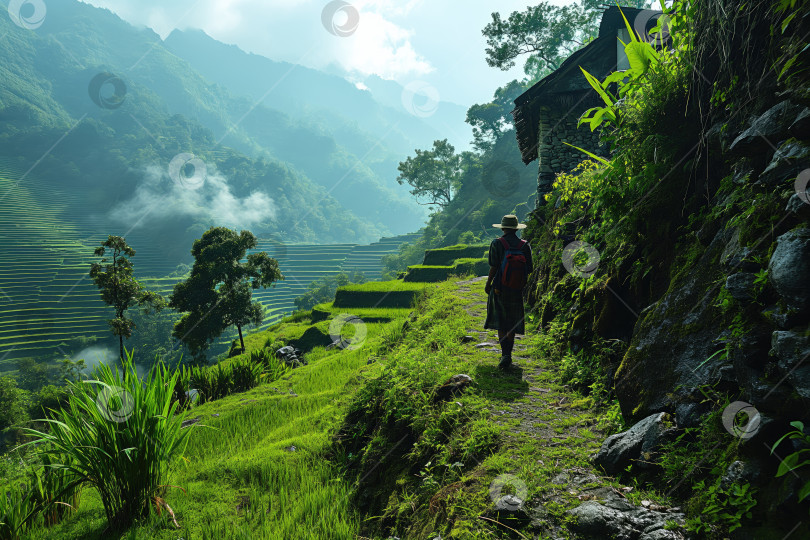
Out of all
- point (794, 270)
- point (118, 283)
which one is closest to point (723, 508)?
point (794, 270)

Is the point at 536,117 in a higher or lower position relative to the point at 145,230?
lower

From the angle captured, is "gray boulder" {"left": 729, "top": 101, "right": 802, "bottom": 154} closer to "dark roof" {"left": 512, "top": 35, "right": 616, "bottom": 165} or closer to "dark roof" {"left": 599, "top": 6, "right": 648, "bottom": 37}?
"dark roof" {"left": 512, "top": 35, "right": 616, "bottom": 165}

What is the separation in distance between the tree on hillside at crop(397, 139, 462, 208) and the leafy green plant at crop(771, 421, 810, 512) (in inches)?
2286

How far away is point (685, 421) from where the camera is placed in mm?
2223

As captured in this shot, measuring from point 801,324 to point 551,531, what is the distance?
60.8 inches

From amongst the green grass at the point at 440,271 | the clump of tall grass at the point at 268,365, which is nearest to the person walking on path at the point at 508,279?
the clump of tall grass at the point at 268,365

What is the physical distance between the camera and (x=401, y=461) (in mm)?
3826

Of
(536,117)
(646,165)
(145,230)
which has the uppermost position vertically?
(145,230)

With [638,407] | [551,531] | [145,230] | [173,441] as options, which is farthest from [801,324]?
[145,230]

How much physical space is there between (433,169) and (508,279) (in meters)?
56.9

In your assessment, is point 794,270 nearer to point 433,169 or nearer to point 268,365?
point 268,365

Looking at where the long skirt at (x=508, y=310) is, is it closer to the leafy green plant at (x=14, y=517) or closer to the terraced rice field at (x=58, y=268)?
the leafy green plant at (x=14, y=517)

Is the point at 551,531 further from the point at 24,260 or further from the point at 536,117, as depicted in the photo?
the point at 24,260

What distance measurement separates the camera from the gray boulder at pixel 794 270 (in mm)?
1706
